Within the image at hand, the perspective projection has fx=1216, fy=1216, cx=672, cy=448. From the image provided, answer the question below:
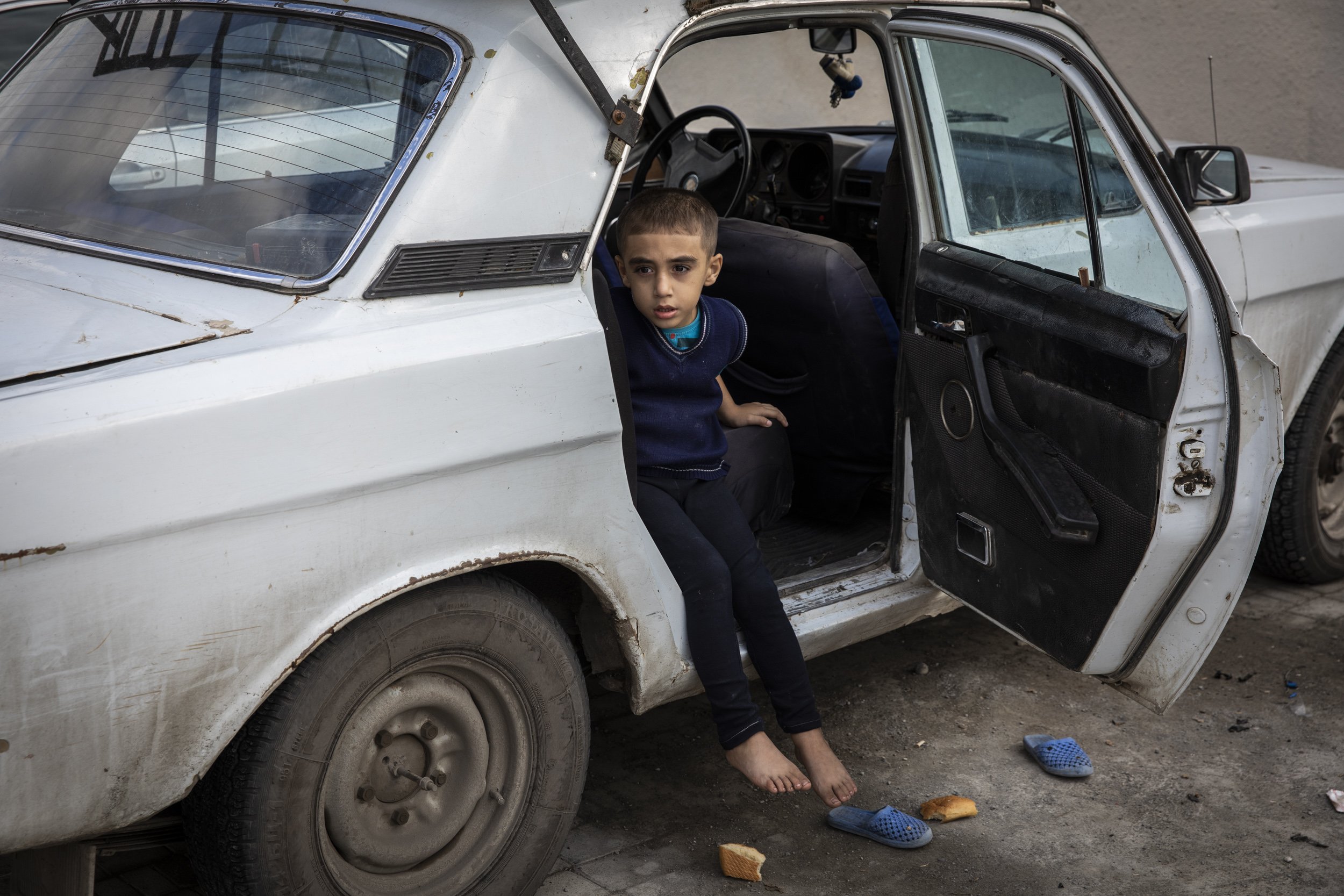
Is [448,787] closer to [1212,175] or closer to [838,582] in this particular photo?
[838,582]

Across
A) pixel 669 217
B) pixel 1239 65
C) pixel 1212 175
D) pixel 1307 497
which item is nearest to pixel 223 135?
pixel 669 217

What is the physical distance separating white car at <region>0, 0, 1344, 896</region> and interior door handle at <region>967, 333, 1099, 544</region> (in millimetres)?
11

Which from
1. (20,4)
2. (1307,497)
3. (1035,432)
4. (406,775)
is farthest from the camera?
(20,4)

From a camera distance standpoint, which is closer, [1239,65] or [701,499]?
[701,499]

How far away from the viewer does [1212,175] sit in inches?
124

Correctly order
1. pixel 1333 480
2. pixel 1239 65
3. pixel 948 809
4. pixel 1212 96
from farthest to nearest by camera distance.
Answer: pixel 1239 65
pixel 1333 480
pixel 1212 96
pixel 948 809

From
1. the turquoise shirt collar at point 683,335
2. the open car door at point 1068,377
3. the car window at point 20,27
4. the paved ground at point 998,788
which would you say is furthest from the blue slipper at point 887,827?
the car window at point 20,27

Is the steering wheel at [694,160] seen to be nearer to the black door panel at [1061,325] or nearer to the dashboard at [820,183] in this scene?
the dashboard at [820,183]

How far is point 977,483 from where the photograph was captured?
2.91m

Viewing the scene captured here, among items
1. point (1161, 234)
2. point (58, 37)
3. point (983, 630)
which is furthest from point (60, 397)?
point (983, 630)

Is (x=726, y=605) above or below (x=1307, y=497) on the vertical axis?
above

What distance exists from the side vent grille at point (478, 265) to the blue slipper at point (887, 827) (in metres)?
1.51

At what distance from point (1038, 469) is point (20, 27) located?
4.84m

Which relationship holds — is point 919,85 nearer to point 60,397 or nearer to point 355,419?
point 355,419
